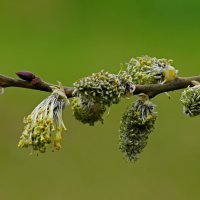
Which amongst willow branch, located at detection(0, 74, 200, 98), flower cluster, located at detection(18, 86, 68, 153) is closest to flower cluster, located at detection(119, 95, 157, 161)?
willow branch, located at detection(0, 74, 200, 98)

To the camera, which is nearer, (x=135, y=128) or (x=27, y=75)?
(x=27, y=75)

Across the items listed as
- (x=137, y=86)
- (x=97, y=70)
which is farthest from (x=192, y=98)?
(x=97, y=70)

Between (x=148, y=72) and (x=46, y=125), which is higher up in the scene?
(x=148, y=72)

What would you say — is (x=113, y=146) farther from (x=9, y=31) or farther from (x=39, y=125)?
(x=39, y=125)

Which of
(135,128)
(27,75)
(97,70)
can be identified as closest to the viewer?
(27,75)

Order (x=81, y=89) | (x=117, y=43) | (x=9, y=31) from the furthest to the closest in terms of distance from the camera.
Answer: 1. (x=9, y=31)
2. (x=117, y=43)
3. (x=81, y=89)

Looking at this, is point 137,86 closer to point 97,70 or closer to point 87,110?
point 87,110

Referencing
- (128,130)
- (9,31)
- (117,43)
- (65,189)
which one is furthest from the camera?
(9,31)

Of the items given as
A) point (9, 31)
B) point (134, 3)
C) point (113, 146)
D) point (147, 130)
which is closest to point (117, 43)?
point (134, 3)

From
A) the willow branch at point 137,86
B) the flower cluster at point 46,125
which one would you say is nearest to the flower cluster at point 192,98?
the willow branch at point 137,86
